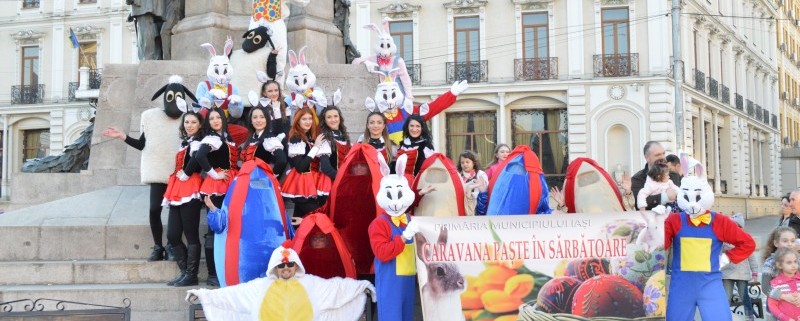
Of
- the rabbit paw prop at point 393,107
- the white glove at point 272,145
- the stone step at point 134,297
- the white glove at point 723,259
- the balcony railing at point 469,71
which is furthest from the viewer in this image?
the balcony railing at point 469,71

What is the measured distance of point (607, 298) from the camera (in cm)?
612

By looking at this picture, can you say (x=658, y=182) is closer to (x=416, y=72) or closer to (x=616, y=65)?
(x=616, y=65)

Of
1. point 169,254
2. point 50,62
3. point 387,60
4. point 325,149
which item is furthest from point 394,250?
point 50,62

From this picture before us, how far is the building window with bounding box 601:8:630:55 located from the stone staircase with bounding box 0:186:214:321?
26.9 metres

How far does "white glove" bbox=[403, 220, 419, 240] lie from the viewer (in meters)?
6.02

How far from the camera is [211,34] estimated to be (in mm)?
10195

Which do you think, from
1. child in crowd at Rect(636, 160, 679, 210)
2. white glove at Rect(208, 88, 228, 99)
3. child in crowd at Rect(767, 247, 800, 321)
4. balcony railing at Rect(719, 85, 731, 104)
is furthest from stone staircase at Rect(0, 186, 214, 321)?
balcony railing at Rect(719, 85, 731, 104)

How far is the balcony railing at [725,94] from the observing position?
39219 mm

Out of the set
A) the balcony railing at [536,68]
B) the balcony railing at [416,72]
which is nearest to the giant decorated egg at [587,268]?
the balcony railing at [536,68]

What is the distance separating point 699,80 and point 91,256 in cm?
3183

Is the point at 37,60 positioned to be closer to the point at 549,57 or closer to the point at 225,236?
the point at 549,57

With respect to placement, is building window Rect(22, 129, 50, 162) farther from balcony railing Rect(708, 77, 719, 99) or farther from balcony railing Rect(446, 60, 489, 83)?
balcony railing Rect(708, 77, 719, 99)

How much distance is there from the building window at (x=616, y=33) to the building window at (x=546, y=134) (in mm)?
2899

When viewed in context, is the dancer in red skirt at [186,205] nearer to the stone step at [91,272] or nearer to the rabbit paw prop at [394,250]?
the stone step at [91,272]
